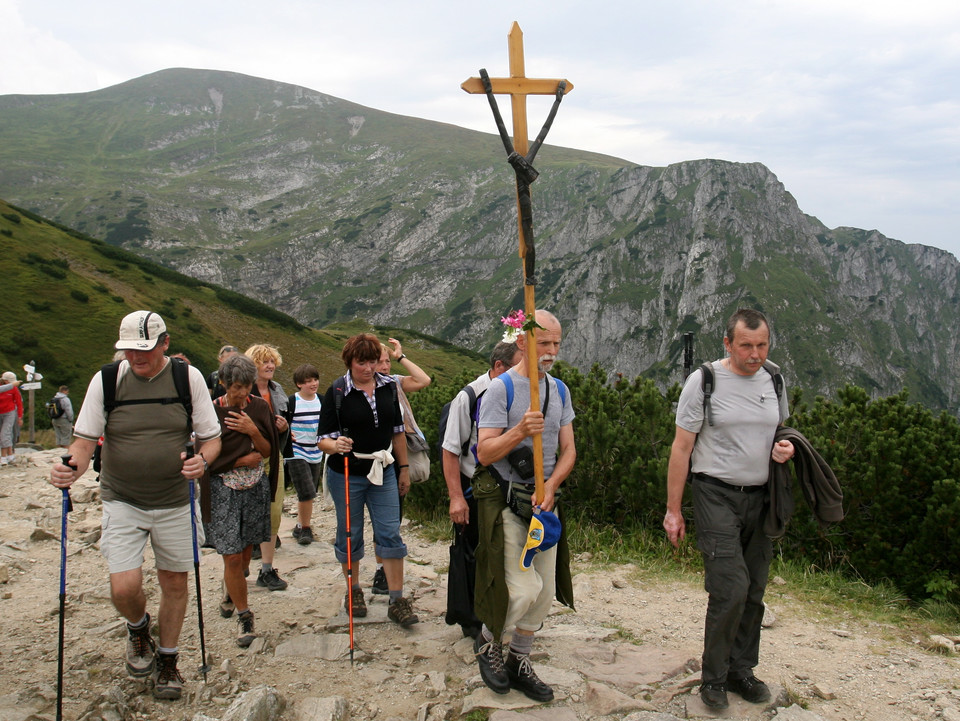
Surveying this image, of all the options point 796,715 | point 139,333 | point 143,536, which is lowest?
point 796,715

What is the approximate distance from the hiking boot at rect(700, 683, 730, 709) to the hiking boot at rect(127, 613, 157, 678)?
3462 millimetres

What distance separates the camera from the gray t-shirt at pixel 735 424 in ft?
13.0

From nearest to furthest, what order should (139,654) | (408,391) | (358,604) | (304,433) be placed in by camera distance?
1. (139,654)
2. (358,604)
3. (408,391)
4. (304,433)

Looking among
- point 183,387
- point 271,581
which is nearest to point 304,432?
point 271,581

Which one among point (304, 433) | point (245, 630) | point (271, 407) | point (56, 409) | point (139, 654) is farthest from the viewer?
point (56, 409)

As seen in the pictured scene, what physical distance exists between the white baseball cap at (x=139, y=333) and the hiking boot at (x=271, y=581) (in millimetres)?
3154

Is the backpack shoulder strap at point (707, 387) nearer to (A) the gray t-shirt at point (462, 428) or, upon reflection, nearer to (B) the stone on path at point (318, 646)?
(A) the gray t-shirt at point (462, 428)

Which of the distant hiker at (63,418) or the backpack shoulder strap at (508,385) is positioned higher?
the backpack shoulder strap at (508,385)

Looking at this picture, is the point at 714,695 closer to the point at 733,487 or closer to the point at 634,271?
the point at 733,487

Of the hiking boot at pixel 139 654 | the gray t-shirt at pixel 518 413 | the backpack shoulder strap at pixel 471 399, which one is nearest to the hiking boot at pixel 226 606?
the hiking boot at pixel 139 654

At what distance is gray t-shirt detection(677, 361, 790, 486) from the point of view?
3.97m

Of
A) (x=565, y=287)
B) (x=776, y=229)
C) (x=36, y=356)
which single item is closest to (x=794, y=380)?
(x=776, y=229)

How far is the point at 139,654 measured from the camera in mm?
4395

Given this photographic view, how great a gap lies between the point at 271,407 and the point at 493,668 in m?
3.35
